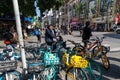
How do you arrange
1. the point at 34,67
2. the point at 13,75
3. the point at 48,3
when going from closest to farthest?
the point at 34,67 → the point at 13,75 → the point at 48,3

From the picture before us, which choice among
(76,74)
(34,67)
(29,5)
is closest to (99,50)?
(76,74)

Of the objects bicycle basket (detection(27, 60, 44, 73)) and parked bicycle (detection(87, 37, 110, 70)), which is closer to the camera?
bicycle basket (detection(27, 60, 44, 73))

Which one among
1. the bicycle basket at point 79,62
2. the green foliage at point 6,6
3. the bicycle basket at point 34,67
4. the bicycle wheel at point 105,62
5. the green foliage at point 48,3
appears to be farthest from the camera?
the green foliage at point 48,3

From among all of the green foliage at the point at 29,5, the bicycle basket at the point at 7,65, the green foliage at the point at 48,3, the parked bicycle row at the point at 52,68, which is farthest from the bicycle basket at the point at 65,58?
the green foliage at the point at 48,3

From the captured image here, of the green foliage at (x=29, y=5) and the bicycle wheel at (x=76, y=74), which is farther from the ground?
the green foliage at (x=29, y=5)

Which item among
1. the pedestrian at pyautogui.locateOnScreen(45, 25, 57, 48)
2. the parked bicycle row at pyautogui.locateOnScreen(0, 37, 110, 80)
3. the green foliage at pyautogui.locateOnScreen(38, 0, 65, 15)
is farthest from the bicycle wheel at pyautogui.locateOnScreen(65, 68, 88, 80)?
the green foliage at pyautogui.locateOnScreen(38, 0, 65, 15)

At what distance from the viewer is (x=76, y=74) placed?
689 cm

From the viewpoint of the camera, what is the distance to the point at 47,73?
6.52 metres

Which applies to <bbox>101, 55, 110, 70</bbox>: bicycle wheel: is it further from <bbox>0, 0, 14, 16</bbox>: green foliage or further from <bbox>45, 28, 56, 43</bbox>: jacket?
<bbox>0, 0, 14, 16</bbox>: green foliage

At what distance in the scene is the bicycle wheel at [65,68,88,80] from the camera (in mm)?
6785

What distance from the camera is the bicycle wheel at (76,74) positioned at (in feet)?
22.3

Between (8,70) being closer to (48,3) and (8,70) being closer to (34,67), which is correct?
(34,67)

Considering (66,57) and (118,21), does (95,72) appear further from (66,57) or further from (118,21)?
(118,21)

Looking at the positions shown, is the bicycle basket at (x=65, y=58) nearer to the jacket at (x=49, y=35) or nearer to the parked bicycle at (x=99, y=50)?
the parked bicycle at (x=99, y=50)
